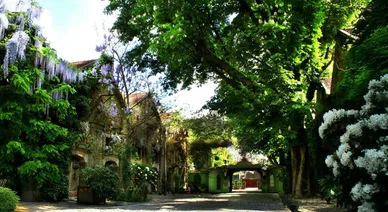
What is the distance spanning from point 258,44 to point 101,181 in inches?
306

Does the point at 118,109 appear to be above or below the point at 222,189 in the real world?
above

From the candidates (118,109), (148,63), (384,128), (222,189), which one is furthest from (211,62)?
(222,189)

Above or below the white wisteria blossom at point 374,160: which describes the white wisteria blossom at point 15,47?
above

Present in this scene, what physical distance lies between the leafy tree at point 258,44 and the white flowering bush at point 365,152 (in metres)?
5.81

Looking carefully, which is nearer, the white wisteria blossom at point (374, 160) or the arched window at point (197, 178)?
the white wisteria blossom at point (374, 160)

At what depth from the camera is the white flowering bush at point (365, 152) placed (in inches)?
253

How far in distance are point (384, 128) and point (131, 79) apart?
45.4 ft

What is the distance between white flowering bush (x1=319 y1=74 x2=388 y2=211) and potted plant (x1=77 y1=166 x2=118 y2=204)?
9755 mm

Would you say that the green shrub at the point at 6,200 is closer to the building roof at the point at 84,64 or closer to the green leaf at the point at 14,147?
the green leaf at the point at 14,147

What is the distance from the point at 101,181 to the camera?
15219 mm

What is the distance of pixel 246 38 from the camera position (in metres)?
13.9

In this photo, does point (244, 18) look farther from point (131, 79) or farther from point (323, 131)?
point (323, 131)

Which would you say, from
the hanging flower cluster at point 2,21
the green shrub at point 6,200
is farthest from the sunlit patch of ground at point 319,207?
the hanging flower cluster at point 2,21

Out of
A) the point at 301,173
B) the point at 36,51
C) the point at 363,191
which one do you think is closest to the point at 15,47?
the point at 36,51
